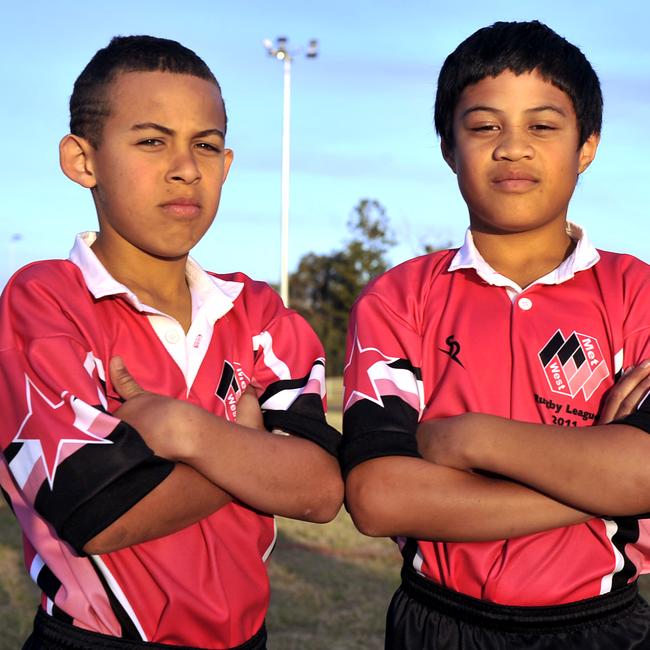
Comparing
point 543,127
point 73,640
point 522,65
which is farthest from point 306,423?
point 522,65

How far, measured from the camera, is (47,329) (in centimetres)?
219

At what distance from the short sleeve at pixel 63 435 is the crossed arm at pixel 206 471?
0.15 ft

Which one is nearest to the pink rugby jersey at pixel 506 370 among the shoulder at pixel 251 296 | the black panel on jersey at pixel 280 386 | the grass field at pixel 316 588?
the black panel on jersey at pixel 280 386

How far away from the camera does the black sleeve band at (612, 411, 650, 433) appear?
2.22 meters

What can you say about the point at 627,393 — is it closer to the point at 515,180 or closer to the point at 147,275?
the point at 515,180

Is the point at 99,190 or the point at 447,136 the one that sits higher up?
the point at 447,136

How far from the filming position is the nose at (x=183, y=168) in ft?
7.81

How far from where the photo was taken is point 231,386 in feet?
8.12

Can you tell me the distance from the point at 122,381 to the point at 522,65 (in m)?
1.35

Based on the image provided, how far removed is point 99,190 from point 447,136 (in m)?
1.01

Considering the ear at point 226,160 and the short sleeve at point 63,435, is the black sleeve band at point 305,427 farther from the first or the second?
the ear at point 226,160

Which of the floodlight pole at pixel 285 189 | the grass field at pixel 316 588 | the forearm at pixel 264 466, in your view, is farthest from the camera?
the floodlight pole at pixel 285 189

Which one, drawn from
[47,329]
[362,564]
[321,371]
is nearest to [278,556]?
[362,564]

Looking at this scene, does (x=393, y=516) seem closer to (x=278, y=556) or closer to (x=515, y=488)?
(x=515, y=488)
